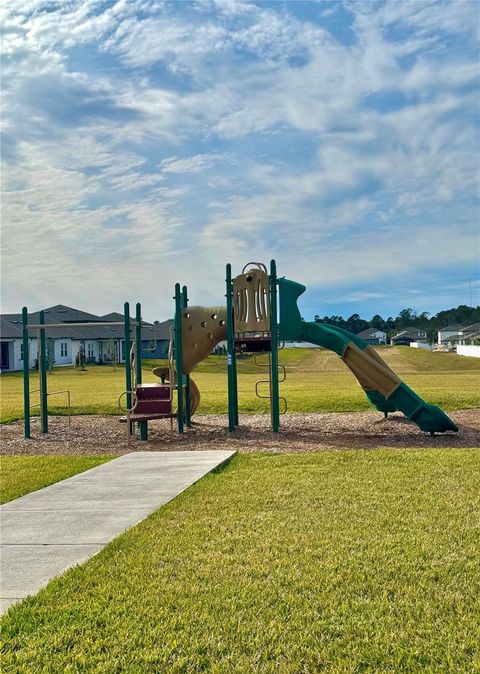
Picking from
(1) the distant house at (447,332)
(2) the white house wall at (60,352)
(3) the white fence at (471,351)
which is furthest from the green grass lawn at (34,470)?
(1) the distant house at (447,332)

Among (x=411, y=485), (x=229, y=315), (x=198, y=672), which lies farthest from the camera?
(x=229, y=315)

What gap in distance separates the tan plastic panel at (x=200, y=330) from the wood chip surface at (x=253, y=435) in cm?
175

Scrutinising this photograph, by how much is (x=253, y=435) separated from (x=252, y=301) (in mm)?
2858

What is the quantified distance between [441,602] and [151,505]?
136 inches

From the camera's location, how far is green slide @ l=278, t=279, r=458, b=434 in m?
12.6

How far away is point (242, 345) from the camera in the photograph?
14.4 metres

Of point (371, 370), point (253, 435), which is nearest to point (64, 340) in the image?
point (253, 435)

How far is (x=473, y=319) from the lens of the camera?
151 meters

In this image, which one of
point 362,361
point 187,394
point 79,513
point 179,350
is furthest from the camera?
point 187,394

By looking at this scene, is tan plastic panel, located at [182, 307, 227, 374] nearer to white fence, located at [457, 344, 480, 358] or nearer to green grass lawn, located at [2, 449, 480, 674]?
green grass lawn, located at [2, 449, 480, 674]

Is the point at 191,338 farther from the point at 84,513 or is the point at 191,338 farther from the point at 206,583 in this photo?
the point at 206,583

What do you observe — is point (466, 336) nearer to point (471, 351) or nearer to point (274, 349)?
point (471, 351)

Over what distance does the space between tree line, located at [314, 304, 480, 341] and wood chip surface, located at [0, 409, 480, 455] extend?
122m

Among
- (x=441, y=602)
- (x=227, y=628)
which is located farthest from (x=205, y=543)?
(x=441, y=602)
